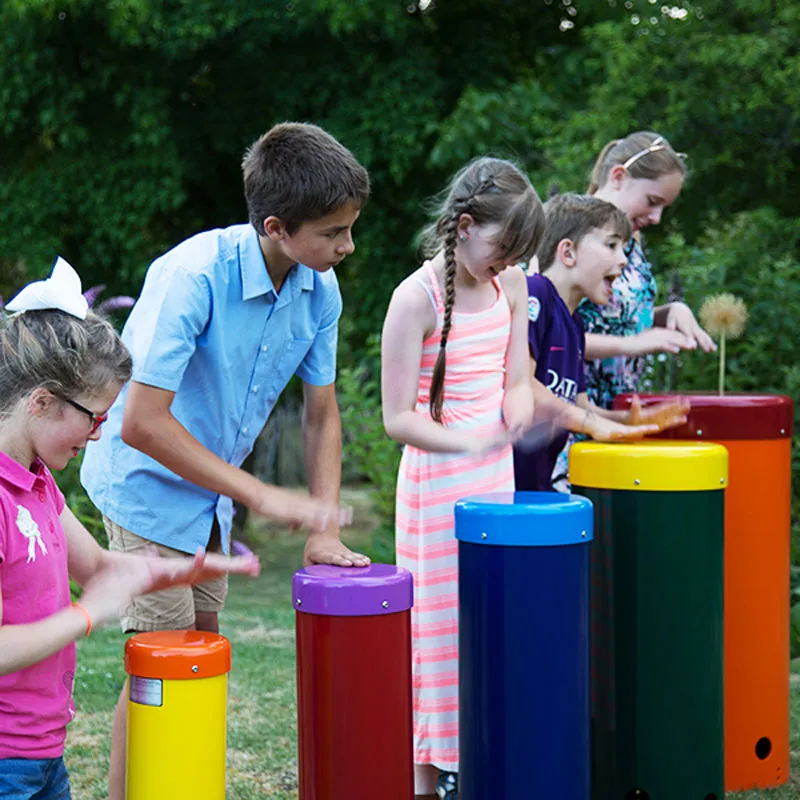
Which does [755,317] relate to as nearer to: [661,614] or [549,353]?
[549,353]

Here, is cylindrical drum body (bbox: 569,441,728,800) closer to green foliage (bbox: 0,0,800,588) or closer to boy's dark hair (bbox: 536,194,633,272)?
boy's dark hair (bbox: 536,194,633,272)

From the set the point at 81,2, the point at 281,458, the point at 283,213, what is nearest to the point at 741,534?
the point at 283,213

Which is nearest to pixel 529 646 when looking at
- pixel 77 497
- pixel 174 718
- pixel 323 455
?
pixel 323 455

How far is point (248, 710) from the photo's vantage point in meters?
4.50

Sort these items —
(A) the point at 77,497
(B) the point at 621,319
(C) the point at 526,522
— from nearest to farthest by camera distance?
(C) the point at 526,522, (B) the point at 621,319, (A) the point at 77,497

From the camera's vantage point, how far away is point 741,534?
11.5ft

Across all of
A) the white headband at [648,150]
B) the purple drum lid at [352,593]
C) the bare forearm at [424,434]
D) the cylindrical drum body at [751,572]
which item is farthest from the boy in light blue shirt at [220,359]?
the white headband at [648,150]

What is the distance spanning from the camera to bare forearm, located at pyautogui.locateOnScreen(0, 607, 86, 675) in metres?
1.93

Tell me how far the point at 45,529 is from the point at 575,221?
2044 millimetres

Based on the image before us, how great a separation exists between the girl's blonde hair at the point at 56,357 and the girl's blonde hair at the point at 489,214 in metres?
1.14

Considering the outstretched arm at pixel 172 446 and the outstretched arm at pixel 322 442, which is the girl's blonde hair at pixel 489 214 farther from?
the outstretched arm at pixel 172 446

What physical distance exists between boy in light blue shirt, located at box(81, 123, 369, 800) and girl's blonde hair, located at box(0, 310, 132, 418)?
411 millimetres

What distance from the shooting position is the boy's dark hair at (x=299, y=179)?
2.59 metres

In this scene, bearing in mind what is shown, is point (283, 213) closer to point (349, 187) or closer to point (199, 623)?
point (349, 187)
